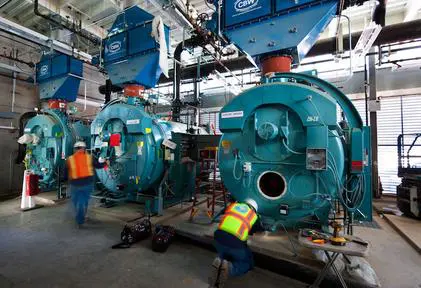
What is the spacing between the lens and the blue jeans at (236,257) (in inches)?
77.0

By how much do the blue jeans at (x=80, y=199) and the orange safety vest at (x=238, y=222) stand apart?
355 centimetres

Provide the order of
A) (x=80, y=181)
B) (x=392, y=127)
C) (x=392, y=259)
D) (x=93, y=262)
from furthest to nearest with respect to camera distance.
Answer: (x=392, y=127) < (x=80, y=181) < (x=93, y=262) < (x=392, y=259)

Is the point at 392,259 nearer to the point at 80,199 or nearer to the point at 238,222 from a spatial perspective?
the point at 238,222

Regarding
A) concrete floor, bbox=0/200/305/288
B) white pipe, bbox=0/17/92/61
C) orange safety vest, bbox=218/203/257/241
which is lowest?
concrete floor, bbox=0/200/305/288

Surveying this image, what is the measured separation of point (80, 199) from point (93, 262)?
180 cm

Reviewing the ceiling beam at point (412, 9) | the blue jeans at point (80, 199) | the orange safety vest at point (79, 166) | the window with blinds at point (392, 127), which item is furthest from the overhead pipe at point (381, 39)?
the blue jeans at point (80, 199)

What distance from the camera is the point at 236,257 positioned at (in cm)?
198

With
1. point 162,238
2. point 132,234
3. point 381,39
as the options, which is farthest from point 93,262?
point 381,39

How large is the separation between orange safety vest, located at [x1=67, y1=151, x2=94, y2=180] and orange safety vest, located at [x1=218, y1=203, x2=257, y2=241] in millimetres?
3576

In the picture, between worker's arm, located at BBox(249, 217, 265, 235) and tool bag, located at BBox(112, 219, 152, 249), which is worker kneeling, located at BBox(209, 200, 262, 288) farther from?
tool bag, located at BBox(112, 219, 152, 249)

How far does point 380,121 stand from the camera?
24.4ft

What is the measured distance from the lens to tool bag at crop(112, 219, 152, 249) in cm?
352

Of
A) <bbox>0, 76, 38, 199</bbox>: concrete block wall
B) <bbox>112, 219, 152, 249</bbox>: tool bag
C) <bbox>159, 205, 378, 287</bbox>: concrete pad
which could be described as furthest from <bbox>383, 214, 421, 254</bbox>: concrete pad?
<bbox>0, 76, 38, 199</bbox>: concrete block wall

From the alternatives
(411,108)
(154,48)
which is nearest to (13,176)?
(154,48)
